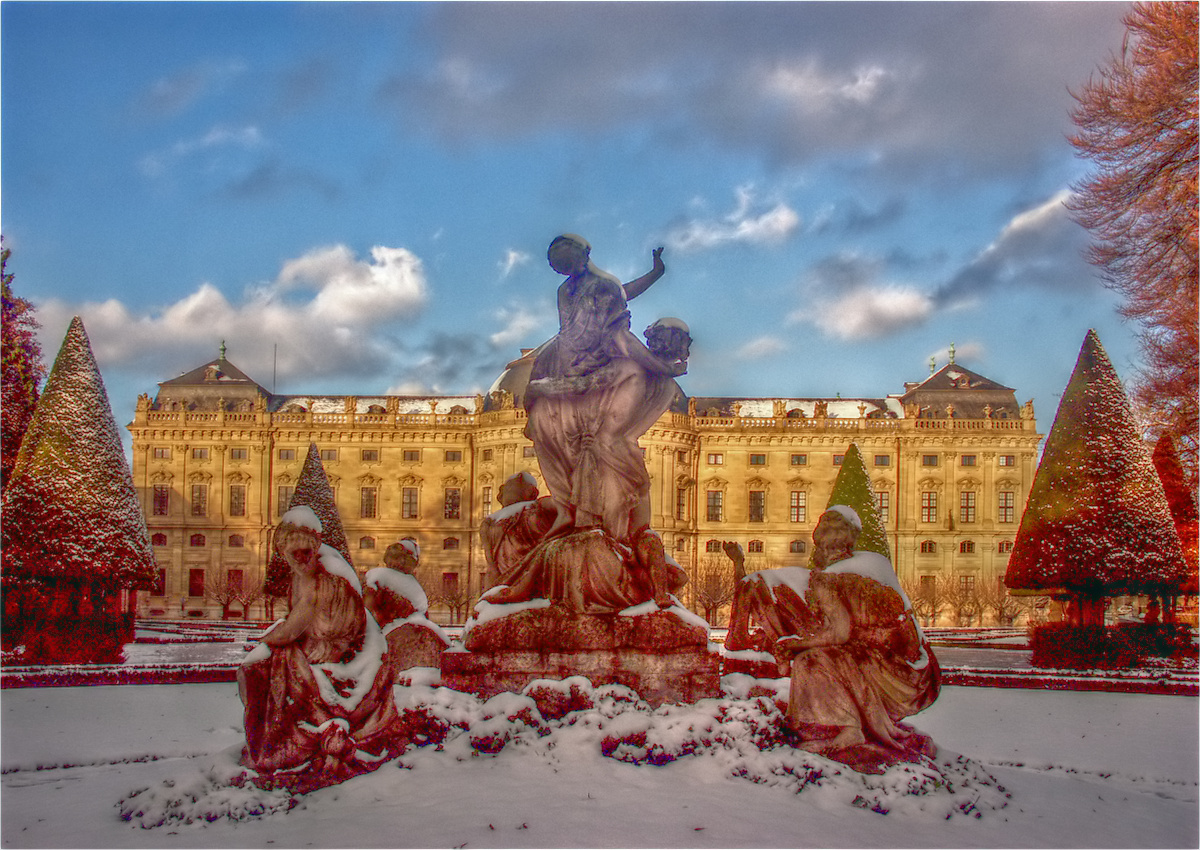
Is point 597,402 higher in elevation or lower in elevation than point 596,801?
higher

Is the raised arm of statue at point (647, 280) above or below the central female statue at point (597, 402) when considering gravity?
above

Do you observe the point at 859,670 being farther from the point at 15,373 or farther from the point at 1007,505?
the point at 1007,505

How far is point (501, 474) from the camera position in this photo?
2183 inches

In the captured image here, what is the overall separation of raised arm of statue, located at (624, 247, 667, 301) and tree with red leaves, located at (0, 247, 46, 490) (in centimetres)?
1759

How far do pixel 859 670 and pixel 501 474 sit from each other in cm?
5051

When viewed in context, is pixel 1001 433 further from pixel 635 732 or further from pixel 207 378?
pixel 635 732

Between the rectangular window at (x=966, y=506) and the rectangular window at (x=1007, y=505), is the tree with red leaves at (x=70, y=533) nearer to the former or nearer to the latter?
the rectangular window at (x=966, y=506)

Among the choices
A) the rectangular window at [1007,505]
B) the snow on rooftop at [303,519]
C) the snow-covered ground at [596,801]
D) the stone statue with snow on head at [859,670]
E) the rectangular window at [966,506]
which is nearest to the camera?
the snow-covered ground at [596,801]

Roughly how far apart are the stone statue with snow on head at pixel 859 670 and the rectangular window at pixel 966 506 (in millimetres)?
53723

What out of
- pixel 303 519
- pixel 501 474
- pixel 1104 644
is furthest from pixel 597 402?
pixel 501 474

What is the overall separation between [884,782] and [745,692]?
1108 mm

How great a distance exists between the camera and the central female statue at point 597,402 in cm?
610

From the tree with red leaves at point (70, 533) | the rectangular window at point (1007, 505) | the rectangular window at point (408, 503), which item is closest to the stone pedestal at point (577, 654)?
the tree with red leaves at point (70, 533)

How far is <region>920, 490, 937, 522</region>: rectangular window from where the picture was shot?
56656 millimetres
